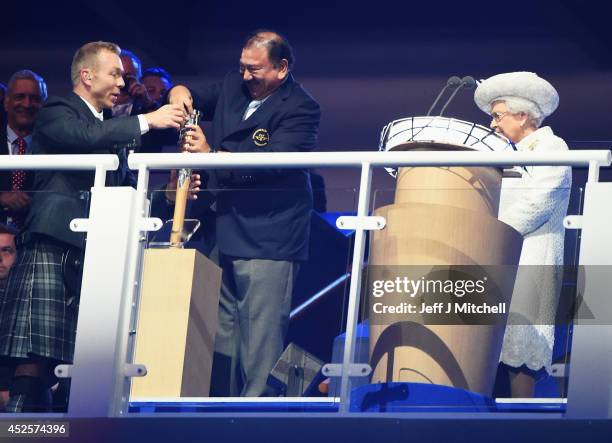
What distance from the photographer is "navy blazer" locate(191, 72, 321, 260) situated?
4629 mm

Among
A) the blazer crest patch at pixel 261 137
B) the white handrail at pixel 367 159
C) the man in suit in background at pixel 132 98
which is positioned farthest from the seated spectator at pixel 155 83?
the white handrail at pixel 367 159

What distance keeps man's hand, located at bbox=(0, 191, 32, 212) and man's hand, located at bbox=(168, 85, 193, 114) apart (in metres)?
1.16

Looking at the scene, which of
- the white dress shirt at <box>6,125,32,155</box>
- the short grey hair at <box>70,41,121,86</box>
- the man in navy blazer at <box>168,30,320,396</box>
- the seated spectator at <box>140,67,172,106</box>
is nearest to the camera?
the man in navy blazer at <box>168,30,320,396</box>

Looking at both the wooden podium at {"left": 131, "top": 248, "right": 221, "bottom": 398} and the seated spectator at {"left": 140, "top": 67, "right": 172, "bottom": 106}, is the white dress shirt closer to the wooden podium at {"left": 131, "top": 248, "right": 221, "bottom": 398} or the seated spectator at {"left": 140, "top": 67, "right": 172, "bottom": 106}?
the seated spectator at {"left": 140, "top": 67, "right": 172, "bottom": 106}

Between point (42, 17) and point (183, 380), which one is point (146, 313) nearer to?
point (183, 380)

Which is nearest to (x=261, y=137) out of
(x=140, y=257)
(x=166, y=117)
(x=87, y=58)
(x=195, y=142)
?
(x=195, y=142)

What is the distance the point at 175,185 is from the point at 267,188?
0.33 meters

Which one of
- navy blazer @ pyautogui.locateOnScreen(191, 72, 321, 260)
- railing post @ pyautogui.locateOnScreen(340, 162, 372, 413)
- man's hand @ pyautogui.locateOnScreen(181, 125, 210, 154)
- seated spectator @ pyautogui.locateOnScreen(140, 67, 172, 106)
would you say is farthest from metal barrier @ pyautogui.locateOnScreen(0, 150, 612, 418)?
seated spectator @ pyautogui.locateOnScreen(140, 67, 172, 106)

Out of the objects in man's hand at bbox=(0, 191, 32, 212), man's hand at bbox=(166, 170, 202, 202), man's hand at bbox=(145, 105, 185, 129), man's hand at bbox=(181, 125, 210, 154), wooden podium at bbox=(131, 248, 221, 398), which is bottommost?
wooden podium at bbox=(131, 248, 221, 398)

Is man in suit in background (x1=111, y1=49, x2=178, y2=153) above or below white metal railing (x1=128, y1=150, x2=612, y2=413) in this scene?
above

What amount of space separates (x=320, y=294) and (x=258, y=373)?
313mm

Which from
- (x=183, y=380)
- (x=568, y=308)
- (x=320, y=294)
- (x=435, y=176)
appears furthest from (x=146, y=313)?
(x=568, y=308)

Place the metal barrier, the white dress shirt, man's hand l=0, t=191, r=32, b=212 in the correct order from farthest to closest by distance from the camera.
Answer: the white dress shirt < man's hand l=0, t=191, r=32, b=212 < the metal barrier

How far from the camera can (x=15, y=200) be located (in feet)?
15.7
